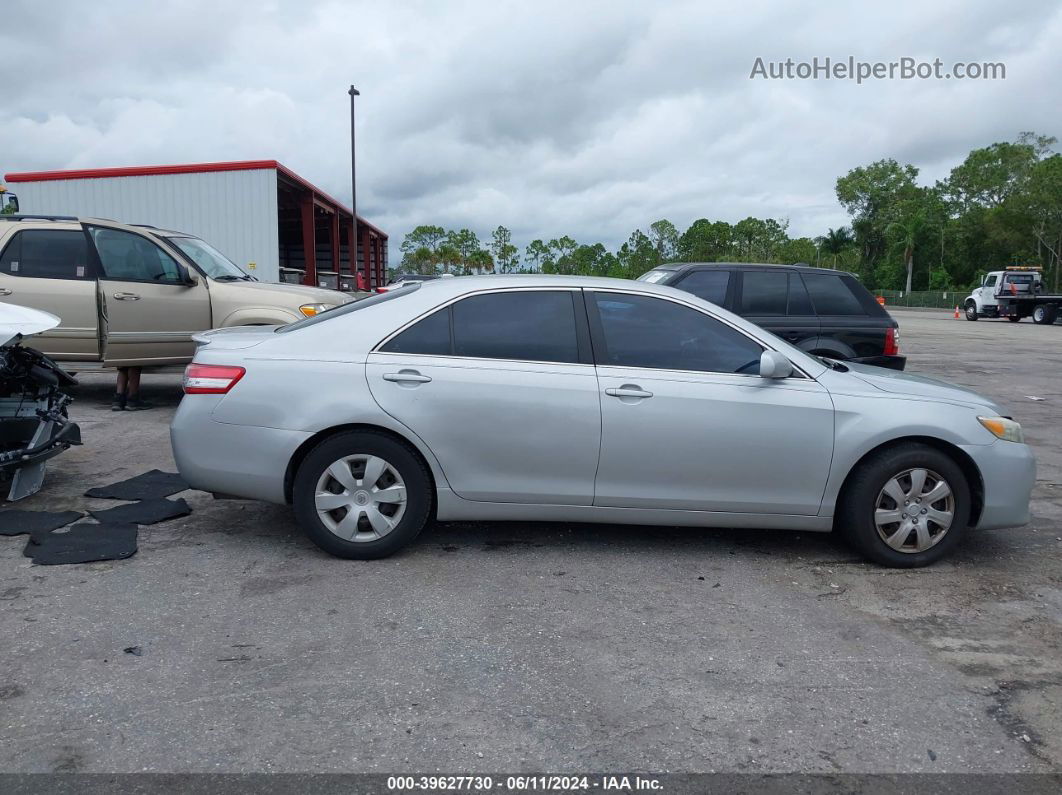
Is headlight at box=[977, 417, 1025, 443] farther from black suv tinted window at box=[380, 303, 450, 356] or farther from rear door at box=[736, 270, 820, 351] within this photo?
rear door at box=[736, 270, 820, 351]

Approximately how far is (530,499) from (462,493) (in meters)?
0.37

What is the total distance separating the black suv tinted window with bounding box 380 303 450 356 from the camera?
4750mm

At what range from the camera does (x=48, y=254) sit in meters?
9.16

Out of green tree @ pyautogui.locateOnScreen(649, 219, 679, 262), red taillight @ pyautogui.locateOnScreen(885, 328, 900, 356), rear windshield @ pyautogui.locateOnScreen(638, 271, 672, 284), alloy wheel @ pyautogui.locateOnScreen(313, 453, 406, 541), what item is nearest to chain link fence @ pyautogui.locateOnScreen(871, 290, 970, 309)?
green tree @ pyautogui.locateOnScreen(649, 219, 679, 262)

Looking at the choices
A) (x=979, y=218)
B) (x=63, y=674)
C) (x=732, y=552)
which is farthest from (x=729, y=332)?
(x=979, y=218)

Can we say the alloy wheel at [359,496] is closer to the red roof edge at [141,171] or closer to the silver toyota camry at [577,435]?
the silver toyota camry at [577,435]

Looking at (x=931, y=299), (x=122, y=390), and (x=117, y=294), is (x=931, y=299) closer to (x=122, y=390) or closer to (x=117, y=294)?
(x=122, y=390)

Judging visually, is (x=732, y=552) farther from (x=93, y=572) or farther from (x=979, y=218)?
(x=979, y=218)

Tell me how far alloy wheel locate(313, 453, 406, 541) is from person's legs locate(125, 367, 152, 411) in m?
5.92

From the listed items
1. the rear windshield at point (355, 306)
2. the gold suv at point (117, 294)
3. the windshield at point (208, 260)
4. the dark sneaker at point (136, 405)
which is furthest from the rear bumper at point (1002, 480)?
the dark sneaker at point (136, 405)

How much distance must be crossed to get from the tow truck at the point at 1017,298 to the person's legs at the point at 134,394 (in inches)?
1514

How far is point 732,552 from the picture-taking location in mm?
5016

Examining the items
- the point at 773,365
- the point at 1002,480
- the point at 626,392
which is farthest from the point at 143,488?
the point at 1002,480

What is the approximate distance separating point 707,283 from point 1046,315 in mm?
34567
